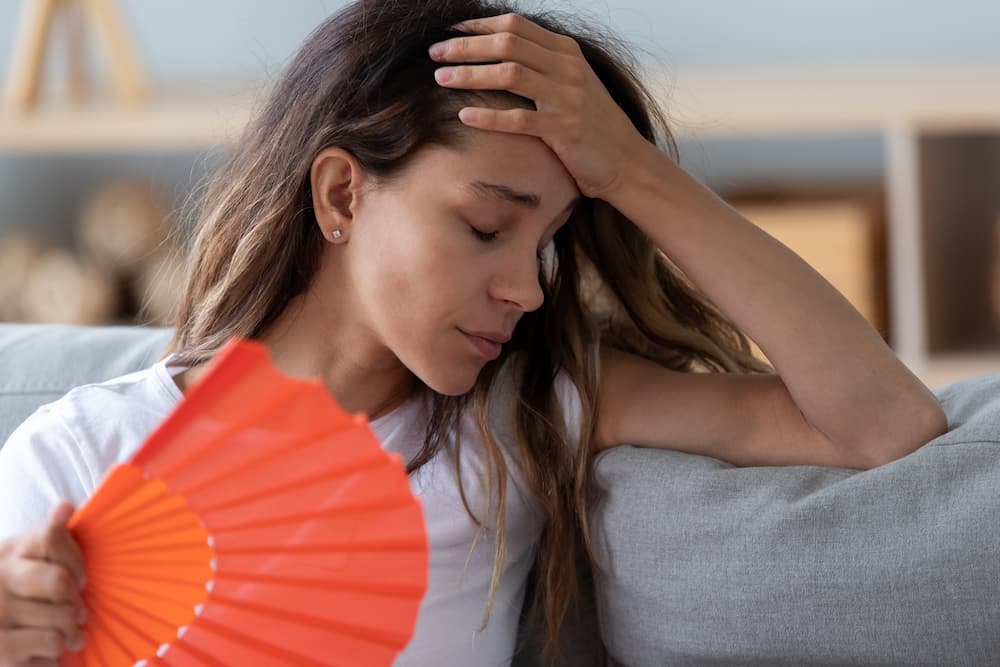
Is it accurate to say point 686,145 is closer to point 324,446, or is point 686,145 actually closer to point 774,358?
point 774,358

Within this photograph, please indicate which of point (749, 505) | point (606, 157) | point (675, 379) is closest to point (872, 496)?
point (749, 505)

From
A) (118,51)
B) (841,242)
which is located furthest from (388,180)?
(118,51)

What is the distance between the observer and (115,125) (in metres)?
3.02

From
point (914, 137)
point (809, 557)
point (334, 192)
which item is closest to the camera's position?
point (809, 557)

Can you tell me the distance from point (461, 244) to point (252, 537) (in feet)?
1.12

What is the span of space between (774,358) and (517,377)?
0.81ft

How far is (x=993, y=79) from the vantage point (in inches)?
106

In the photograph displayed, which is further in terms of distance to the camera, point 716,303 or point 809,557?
point 716,303

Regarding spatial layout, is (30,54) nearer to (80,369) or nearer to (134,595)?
(80,369)

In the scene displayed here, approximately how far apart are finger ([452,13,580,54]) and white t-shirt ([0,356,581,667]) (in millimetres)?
312

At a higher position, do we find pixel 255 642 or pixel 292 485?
pixel 292 485

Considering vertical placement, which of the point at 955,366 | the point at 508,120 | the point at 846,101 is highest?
the point at 508,120

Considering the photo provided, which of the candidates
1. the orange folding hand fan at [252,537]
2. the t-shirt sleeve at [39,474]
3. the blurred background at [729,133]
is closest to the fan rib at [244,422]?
the orange folding hand fan at [252,537]

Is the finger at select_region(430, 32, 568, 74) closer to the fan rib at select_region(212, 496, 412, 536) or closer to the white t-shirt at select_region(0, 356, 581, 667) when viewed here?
the white t-shirt at select_region(0, 356, 581, 667)
